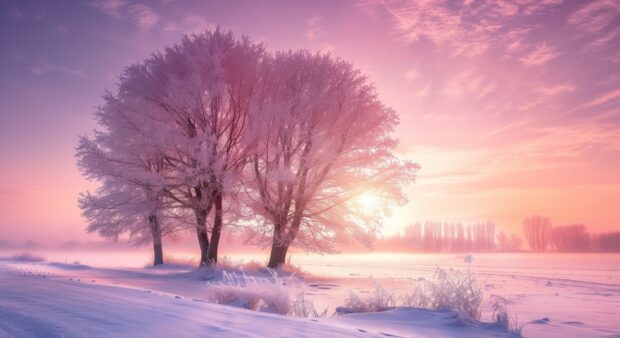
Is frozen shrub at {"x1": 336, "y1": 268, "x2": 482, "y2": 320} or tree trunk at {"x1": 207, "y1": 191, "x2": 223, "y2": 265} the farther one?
tree trunk at {"x1": 207, "y1": 191, "x2": 223, "y2": 265}

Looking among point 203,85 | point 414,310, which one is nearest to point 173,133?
point 203,85

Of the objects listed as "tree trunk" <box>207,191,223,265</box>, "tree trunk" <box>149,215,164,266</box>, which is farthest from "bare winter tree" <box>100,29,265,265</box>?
"tree trunk" <box>149,215,164,266</box>

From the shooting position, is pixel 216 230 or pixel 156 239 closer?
pixel 216 230

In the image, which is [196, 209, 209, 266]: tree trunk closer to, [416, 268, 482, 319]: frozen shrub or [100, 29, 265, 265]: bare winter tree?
[100, 29, 265, 265]: bare winter tree

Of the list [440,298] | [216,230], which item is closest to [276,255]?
[216,230]

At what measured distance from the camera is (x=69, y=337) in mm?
3643

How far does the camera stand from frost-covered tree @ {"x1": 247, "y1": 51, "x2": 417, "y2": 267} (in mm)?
17156

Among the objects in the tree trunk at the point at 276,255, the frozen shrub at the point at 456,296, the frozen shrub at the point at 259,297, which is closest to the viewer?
the frozen shrub at the point at 456,296

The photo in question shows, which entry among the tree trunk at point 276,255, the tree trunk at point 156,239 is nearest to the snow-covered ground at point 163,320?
the tree trunk at point 276,255

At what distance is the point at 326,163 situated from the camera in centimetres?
1683

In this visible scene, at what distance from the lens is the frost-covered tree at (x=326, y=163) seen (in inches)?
675

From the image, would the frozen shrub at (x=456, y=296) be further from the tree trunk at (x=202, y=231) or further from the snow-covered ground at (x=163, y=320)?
the tree trunk at (x=202, y=231)

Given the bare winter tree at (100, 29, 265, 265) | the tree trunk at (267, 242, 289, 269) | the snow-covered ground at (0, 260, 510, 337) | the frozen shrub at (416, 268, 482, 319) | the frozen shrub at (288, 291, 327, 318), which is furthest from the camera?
the tree trunk at (267, 242, 289, 269)

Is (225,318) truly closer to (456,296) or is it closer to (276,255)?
(456,296)
